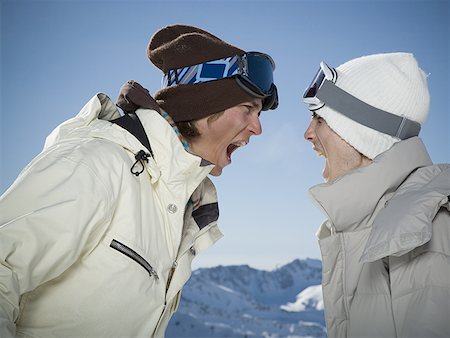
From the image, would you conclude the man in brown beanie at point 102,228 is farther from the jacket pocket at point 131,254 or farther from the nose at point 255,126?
the nose at point 255,126

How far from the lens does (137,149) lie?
2404 millimetres

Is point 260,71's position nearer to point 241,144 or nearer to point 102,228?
point 241,144

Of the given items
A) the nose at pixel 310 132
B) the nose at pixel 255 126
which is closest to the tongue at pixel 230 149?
the nose at pixel 255 126

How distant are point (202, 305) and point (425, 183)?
277 feet

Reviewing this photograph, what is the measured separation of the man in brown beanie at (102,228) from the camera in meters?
1.86

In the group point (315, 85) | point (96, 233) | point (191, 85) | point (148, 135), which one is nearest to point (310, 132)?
point (315, 85)

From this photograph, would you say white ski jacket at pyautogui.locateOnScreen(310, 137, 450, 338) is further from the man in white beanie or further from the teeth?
the teeth

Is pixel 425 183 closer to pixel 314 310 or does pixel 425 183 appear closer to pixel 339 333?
pixel 339 333

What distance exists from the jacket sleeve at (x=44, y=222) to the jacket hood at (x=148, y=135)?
341 millimetres

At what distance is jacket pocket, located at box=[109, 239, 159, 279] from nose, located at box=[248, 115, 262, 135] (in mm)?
1493

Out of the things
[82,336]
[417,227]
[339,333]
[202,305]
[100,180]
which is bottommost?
[202,305]

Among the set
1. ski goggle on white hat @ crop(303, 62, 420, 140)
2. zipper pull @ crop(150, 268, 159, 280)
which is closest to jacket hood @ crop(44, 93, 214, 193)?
zipper pull @ crop(150, 268, 159, 280)

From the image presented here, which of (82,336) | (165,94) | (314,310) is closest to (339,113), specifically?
(165,94)

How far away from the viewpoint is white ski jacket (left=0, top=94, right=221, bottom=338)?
185 centimetres
